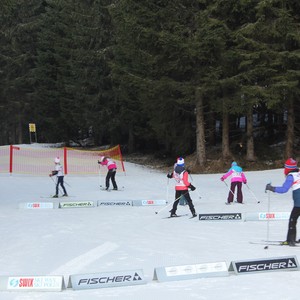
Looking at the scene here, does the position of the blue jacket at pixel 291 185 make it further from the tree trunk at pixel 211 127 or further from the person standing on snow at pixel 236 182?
the tree trunk at pixel 211 127

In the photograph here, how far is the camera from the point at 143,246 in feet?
30.3

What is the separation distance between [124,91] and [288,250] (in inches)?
966

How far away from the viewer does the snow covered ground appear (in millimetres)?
6230

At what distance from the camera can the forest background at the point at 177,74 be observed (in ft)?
74.8

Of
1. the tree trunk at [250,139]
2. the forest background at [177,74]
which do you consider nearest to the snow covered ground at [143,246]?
the forest background at [177,74]

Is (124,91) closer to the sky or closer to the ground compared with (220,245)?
closer to the sky

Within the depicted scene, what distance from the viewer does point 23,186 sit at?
2203 cm

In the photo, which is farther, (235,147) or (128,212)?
(235,147)

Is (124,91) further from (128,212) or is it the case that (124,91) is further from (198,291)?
(198,291)

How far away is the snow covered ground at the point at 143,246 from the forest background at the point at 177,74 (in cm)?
778

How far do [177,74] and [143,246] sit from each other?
19.1 metres

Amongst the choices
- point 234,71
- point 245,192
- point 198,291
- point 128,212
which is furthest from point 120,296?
point 234,71

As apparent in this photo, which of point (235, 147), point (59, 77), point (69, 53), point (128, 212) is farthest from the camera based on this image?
point (59, 77)

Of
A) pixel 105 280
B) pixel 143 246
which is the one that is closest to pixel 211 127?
pixel 143 246
